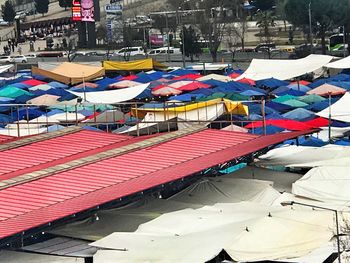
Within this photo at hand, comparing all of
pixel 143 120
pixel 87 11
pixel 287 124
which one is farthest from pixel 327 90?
pixel 87 11

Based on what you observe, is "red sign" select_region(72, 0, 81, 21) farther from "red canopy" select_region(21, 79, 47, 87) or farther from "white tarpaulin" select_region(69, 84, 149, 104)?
"white tarpaulin" select_region(69, 84, 149, 104)

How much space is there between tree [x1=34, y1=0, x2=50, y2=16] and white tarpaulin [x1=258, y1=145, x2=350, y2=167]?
74.9 m

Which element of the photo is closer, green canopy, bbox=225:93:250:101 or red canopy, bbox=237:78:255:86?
green canopy, bbox=225:93:250:101

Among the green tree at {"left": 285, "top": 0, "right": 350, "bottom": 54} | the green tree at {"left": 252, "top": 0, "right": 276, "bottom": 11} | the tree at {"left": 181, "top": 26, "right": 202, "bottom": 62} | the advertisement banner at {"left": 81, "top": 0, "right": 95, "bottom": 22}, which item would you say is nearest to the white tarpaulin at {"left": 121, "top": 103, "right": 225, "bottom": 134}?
the green tree at {"left": 285, "top": 0, "right": 350, "bottom": 54}

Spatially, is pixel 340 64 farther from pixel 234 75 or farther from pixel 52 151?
pixel 52 151

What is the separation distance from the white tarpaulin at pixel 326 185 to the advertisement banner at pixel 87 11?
2253 inches

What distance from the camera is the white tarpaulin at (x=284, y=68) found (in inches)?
1778

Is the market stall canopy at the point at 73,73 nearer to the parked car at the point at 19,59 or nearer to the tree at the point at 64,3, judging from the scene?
the parked car at the point at 19,59

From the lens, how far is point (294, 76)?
44906mm

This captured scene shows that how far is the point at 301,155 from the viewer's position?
22828 mm

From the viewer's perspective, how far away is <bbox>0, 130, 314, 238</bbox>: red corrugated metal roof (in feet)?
54.2

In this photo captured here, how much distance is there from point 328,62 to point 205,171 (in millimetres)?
27661

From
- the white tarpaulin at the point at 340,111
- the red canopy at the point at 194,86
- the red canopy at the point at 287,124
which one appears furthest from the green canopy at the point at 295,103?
the red canopy at the point at 194,86

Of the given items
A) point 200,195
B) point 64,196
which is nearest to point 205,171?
point 200,195
